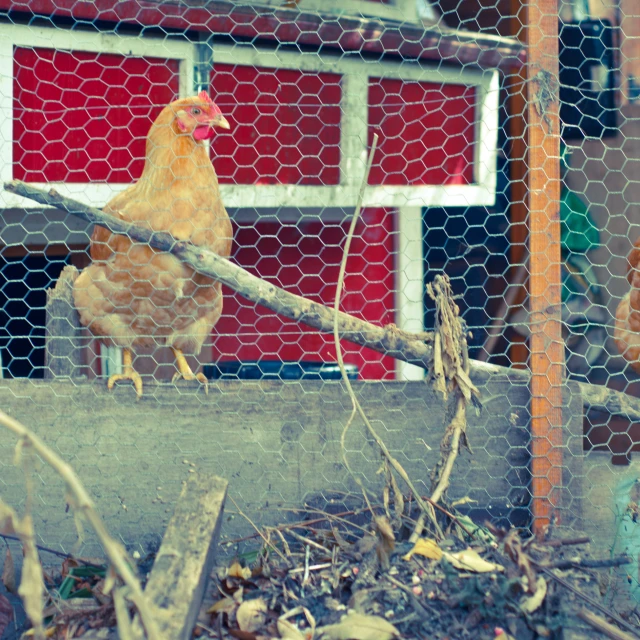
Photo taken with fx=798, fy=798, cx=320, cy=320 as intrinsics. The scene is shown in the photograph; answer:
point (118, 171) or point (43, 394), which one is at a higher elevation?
point (118, 171)

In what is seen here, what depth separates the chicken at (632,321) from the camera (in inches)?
92.0

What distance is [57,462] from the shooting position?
0.77 meters

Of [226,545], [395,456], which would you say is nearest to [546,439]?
[395,456]

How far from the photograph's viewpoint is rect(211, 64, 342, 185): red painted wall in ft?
8.54

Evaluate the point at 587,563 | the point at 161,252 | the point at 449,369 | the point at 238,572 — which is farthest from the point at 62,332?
the point at 587,563

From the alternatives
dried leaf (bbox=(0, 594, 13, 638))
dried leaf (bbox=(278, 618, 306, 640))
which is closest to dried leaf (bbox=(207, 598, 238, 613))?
dried leaf (bbox=(278, 618, 306, 640))

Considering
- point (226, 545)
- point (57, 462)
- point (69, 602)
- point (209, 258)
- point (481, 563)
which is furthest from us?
point (209, 258)

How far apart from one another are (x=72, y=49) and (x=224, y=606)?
5.58 feet

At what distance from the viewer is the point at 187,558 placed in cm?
122

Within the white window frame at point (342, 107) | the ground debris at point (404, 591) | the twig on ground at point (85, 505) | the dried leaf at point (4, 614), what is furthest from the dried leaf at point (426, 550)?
the white window frame at point (342, 107)

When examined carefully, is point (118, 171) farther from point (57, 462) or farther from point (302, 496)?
point (57, 462)

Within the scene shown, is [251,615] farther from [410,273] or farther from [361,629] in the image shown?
[410,273]

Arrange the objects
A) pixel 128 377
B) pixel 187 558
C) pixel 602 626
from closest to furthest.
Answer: pixel 602 626, pixel 187 558, pixel 128 377

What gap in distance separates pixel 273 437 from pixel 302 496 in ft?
0.47
